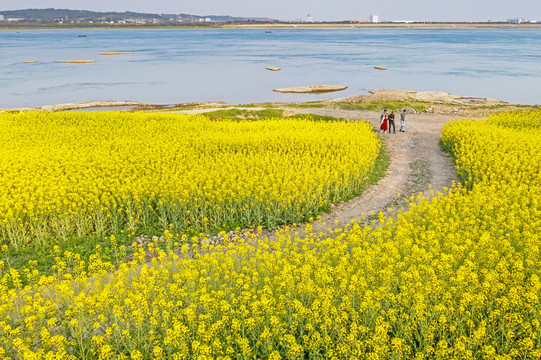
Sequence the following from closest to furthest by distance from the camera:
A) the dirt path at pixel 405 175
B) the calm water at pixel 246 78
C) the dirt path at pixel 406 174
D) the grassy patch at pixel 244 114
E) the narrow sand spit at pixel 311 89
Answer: the dirt path at pixel 405 175
the dirt path at pixel 406 174
the grassy patch at pixel 244 114
the calm water at pixel 246 78
the narrow sand spit at pixel 311 89

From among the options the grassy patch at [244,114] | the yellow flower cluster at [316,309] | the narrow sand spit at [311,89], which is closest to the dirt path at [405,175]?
the yellow flower cluster at [316,309]

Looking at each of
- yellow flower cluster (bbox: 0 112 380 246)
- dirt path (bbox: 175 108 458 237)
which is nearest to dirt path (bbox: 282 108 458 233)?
dirt path (bbox: 175 108 458 237)

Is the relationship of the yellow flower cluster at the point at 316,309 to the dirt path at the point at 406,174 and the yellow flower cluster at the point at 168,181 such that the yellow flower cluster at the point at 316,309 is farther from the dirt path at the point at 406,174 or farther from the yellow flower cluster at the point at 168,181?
the dirt path at the point at 406,174

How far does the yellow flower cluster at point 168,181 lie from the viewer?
47.9ft

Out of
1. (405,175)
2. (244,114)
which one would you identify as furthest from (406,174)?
(244,114)

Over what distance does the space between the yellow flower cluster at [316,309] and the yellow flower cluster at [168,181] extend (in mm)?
4704

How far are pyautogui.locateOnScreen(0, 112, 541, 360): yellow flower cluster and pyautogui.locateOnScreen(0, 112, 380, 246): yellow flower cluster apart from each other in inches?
185

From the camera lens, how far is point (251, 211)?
15773 mm

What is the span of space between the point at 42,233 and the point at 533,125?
30.8 meters

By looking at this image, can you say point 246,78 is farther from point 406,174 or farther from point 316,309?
point 316,309

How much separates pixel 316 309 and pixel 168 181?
10061 mm

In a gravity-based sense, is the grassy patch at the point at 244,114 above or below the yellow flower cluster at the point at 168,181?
above

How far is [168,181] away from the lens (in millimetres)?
16094

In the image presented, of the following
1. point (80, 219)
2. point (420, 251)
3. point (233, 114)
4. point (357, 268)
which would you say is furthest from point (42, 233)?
point (233, 114)
